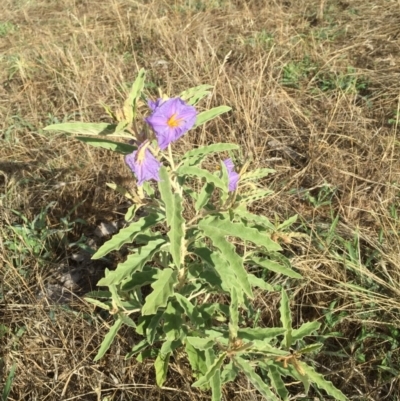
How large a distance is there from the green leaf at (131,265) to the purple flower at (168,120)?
43cm

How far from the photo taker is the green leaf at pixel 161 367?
180cm

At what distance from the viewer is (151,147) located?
1.42 metres

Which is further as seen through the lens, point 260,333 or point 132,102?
point 260,333

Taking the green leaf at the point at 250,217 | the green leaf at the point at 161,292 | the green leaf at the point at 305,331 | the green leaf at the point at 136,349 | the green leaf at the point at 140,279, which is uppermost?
the green leaf at the point at 250,217

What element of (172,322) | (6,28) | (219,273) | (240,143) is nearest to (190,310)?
(172,322)

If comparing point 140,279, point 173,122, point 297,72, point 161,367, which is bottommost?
point 161,367

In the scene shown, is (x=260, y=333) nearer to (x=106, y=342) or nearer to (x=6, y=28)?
(x=106, y=342)

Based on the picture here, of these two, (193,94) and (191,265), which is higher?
(193,94)

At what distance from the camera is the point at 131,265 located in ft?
4.97

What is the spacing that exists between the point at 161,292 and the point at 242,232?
35 centimetres

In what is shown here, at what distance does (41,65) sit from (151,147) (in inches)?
117

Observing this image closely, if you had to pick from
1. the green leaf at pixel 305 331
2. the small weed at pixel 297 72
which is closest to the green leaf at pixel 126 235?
the green leaf at pixel 305 331

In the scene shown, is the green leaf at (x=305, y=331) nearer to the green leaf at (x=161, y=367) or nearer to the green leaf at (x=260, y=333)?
the green leaf at (x=260, y=333)

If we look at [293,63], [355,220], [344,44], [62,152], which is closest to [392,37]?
[344,44]
